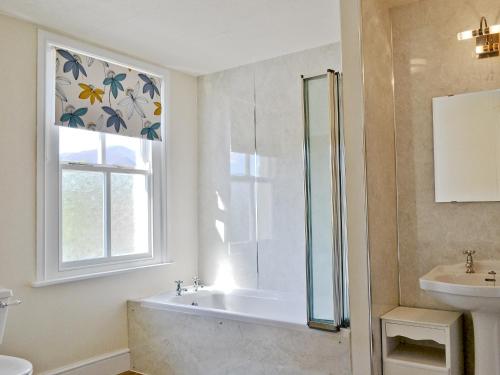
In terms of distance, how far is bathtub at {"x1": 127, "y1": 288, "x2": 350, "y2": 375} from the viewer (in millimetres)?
2750

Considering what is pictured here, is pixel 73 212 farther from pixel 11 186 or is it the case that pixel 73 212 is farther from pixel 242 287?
pixel 242 287

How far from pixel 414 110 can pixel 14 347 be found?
3.02 m

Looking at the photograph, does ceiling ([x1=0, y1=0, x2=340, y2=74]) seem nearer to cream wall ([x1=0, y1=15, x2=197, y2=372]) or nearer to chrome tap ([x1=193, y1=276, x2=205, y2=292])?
cream wall ([x1=0, y1=15, x2=197, y2=372])

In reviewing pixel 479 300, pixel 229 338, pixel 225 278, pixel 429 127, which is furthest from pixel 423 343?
pixel 225 278

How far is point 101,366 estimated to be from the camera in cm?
346

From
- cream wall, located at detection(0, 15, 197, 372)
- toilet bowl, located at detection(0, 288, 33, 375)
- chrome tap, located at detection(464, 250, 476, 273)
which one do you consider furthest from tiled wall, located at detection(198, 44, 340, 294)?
toilet bowl, located at detection(0, 288, 33, 375)

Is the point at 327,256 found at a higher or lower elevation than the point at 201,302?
higher

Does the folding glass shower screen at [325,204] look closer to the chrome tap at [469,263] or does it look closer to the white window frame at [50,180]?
the chrome tap at [469,263]

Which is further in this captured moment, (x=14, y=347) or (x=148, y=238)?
(x=148, y=238)

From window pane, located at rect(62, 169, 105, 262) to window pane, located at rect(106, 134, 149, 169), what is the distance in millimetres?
202

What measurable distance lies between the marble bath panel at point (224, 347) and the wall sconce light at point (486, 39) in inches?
73.8

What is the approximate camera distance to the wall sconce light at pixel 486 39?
108 inches

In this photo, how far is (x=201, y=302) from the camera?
3943 mm

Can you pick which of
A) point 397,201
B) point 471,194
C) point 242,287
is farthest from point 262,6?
point 242,287
